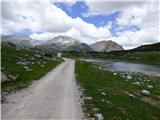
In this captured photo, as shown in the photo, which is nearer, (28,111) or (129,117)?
(28,111)

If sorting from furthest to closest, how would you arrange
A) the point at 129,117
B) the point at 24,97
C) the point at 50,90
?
the point at 50,90
the point at 24,97
the point at 129,117

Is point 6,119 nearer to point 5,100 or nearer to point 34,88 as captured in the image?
point 5,100

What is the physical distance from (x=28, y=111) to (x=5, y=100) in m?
4.60

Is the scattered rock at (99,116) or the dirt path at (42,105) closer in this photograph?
the dirt path at (42,105)

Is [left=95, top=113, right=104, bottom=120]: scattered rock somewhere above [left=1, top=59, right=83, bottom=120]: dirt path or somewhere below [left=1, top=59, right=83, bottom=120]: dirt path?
below

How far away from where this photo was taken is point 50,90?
2814cm

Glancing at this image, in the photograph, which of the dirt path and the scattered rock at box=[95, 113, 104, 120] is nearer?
the dirt path

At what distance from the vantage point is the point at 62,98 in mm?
24203

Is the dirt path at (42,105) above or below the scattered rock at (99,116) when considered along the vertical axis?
above

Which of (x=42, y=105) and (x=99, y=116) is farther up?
(x=42, y=105)

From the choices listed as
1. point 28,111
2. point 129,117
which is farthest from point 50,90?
point 129,117

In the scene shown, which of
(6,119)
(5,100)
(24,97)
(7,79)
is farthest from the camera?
(7,79)

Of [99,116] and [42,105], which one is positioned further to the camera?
[42,105]

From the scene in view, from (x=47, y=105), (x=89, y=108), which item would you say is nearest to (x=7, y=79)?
(x=47, y=105)
